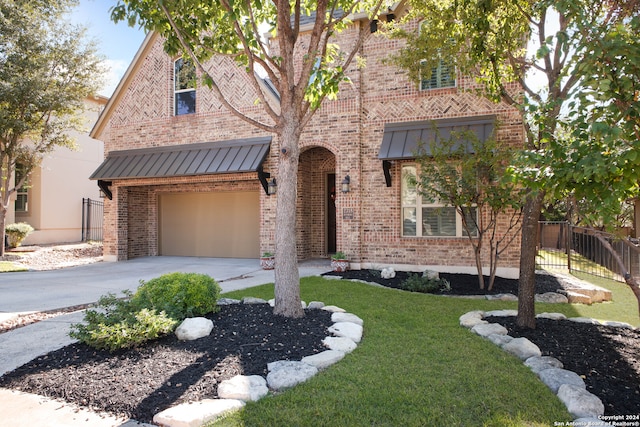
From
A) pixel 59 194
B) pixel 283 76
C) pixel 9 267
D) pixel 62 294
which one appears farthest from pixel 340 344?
pixel 59 194

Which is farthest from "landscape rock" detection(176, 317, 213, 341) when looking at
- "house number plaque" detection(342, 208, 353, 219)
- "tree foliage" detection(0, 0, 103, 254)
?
"tree foliage" detection(0, 0, 103, 254)

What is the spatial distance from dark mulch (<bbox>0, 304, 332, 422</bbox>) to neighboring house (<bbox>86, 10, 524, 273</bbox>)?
5061 mm

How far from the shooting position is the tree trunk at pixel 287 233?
5.39 meters

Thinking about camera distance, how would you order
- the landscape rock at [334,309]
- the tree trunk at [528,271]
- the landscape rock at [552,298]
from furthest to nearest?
the landscape rock at [552,298]
the landscape rock at [334,309]
the tree trunk at [528,271]

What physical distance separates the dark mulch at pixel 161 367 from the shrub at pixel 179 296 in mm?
398

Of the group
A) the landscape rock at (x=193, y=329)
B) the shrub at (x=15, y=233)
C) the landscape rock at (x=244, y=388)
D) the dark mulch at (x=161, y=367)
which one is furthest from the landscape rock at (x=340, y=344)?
the shrub at (x=15, y=233)

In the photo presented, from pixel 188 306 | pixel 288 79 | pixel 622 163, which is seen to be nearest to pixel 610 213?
pixel 622 163

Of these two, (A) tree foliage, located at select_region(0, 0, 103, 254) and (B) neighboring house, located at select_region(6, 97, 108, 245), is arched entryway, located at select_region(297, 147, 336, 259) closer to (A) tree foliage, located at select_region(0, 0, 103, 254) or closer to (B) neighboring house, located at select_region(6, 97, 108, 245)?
(A) tree foliage, located at select_region(0, 0, 103, 254)

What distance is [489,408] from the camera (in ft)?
10.3

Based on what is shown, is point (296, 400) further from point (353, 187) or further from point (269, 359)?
point (353, 187)

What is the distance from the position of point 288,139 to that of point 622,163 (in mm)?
3891

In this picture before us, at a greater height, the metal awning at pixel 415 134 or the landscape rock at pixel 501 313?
the metal awning at pixel 415 134

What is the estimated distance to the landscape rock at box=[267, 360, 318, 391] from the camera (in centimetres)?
352

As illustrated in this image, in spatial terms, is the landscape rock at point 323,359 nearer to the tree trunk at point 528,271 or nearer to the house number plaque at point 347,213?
the tree trunk at point 528,271
